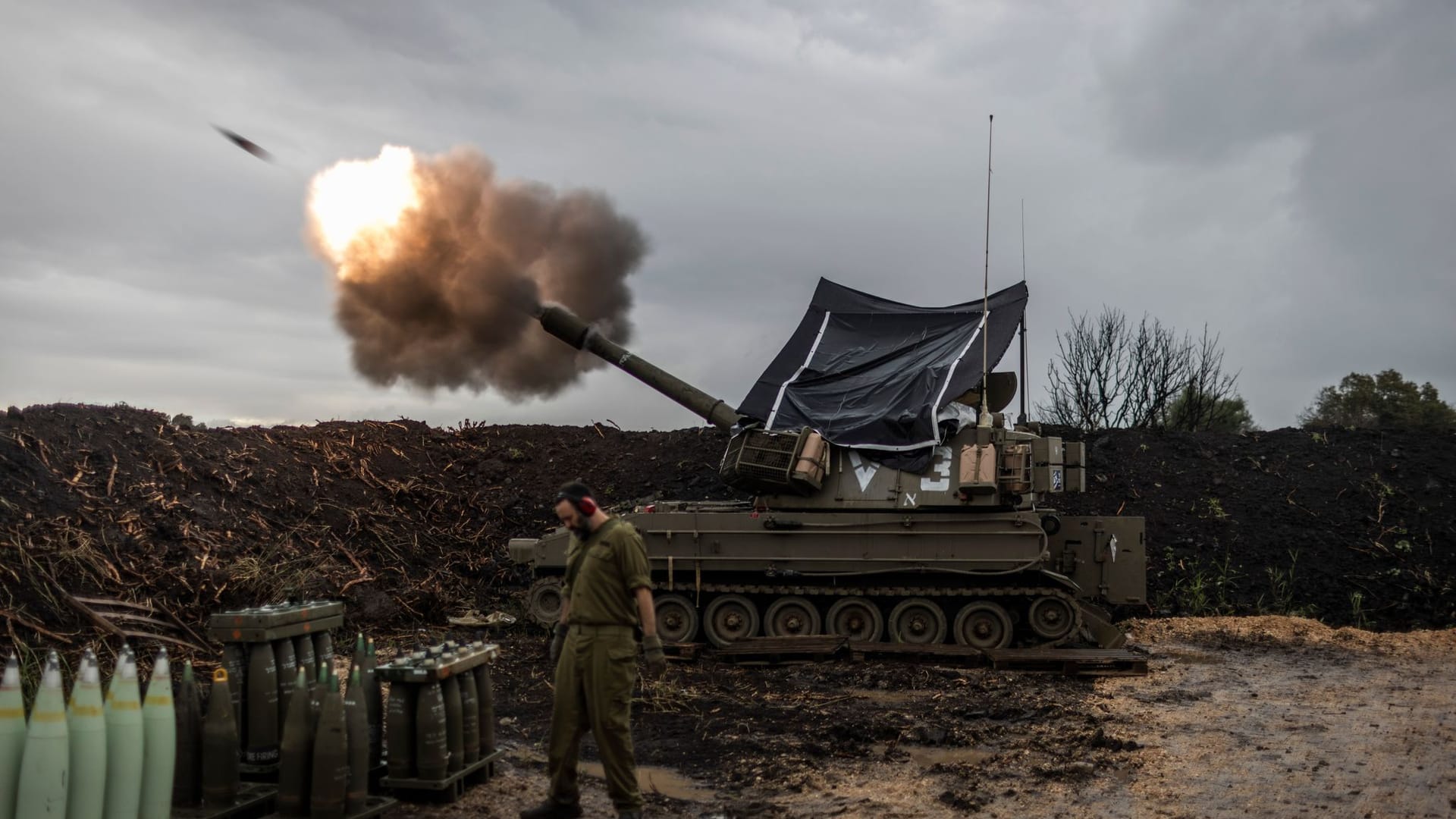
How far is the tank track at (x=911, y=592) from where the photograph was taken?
13516 millimetres

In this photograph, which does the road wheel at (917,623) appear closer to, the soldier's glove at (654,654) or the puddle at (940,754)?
the puddle at (940,754)

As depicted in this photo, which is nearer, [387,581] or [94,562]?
[94,562]

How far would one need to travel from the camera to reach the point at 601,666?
21.9 ft

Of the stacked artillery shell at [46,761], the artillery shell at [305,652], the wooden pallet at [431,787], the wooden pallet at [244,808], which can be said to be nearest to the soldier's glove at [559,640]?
the wooden pallet at [431,787]

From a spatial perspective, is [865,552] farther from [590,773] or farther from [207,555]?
[207,555]

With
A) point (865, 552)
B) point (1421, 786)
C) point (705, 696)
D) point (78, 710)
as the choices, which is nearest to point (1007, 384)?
point (865, 552)

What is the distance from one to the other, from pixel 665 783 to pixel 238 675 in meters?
2.85

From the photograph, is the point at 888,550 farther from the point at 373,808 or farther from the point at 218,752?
the point at 218,752

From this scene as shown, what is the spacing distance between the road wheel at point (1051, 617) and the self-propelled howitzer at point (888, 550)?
2 centimetres

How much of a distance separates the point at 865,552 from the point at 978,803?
6.50 m

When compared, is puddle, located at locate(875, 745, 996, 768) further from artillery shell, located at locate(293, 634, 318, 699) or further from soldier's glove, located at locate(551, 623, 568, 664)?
artillery shell, located at locate(293, 634, 318, 699)

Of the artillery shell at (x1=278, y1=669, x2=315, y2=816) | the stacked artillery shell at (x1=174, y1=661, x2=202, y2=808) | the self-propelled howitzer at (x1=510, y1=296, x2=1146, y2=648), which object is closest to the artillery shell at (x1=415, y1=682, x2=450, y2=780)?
the artillery shell at (x1=278, y1=669, x2=315, y2=816)

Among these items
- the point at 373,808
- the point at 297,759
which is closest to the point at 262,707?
the point at 297,759

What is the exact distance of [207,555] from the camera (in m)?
14.4
